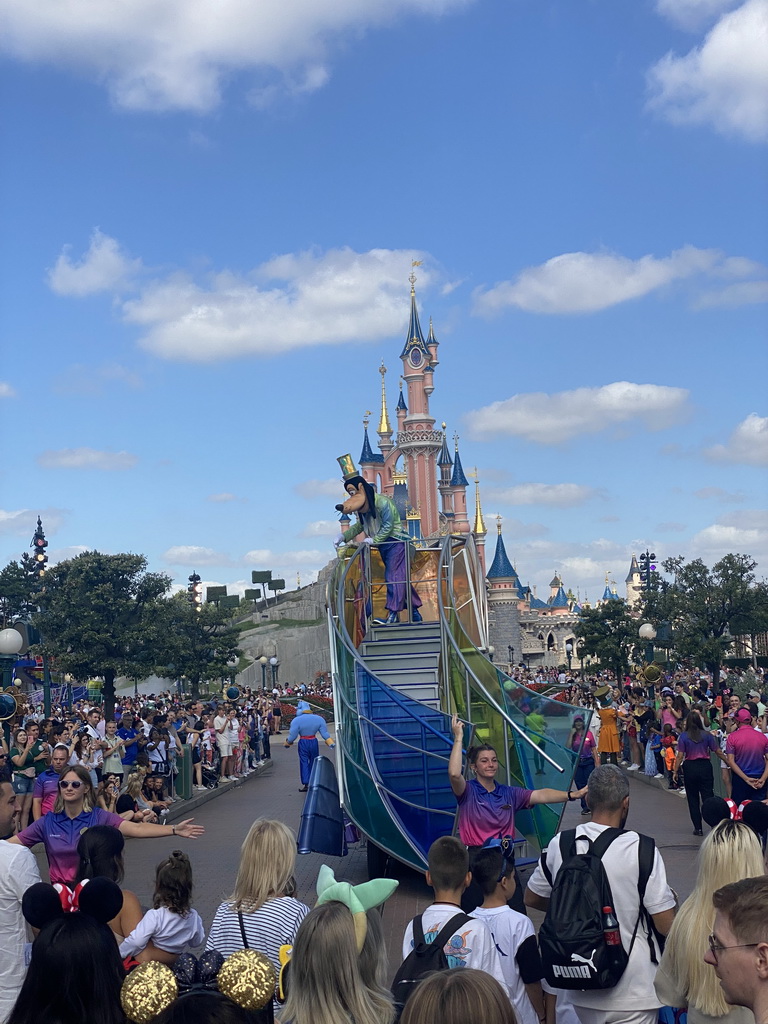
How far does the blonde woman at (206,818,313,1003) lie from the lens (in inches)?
166

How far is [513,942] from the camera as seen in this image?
437 centimetres

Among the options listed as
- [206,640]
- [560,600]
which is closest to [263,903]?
[206,640]

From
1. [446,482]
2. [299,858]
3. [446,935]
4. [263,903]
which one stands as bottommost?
[299,858]

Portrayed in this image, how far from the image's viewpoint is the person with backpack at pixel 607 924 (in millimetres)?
4215

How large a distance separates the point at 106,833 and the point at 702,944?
2.60 metres

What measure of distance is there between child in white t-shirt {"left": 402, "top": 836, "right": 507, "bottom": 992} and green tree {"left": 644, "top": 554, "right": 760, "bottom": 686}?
31390 mm

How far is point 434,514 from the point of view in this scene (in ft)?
288

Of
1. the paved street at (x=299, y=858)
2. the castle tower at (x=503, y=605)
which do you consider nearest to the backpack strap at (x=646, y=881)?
the paved street at (x=299, y=858)

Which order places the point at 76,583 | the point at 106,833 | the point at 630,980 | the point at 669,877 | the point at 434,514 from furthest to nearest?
1. the point at 434,514
2. the point at 76,583
3. the point at 669,877
4. the point at 106,833
5. the point at 630,980

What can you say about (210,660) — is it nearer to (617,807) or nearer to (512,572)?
(617,807)

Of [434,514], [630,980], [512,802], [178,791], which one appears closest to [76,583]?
[178,791]

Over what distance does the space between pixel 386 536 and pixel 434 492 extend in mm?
72811

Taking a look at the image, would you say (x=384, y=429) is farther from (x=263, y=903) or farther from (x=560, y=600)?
(x=263, y=903)

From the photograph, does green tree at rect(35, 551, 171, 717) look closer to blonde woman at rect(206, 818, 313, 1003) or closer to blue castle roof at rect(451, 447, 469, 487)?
blonde woman at rect(206, 818, 313, 1003)
